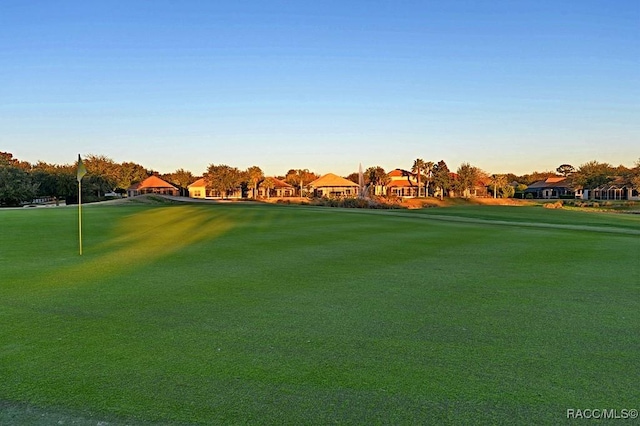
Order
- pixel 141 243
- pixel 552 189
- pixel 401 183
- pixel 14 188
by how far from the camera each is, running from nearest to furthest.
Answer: pixel 141 243
pixel 14 188
pixel 401 183
pixel 552 189

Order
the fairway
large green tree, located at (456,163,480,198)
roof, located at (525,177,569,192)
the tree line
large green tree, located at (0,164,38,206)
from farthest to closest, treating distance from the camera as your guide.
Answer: roof, located at (525,177,569,192), large green tree, located at (456,163,480,198), the tree line, large green tree, located at (0,164,38,206), the fairway

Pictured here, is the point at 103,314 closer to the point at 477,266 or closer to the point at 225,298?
the point at 225,298

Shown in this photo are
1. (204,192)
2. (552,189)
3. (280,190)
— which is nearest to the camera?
(204,192)

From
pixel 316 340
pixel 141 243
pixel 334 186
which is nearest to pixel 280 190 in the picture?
pixel 334 186

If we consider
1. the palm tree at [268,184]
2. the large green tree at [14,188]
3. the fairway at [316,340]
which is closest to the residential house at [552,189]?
the palm tree at [268,184]

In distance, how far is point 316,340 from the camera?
545 centimetres

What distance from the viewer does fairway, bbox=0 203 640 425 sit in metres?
3.84

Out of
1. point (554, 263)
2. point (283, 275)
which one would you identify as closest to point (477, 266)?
point (554, 263)

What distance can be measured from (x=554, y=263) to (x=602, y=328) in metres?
6.02

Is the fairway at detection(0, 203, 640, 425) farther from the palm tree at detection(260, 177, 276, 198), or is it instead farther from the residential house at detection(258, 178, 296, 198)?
the residential house at detection(258, 178, 296, 198)

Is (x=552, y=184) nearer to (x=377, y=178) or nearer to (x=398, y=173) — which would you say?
(x=398, y=173)

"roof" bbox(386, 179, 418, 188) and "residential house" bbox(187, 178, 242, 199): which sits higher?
"roof" bbox(386, 179, 418, 188)

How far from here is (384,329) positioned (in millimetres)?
5922

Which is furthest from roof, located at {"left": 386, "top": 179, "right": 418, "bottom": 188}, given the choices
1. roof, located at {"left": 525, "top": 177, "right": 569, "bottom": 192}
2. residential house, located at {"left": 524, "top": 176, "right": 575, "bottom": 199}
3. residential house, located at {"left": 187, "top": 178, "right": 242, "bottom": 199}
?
residential house, located at {"left": 187, "top": 178, "right": 242, "bottom": 199}
